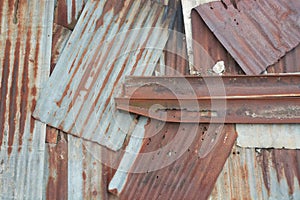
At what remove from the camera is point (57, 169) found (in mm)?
3035

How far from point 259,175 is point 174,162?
0.67 metres

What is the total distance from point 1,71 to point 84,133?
0.85 meters

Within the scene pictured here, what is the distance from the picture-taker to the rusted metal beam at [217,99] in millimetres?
3037

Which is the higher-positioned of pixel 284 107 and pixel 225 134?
pixel 284 107

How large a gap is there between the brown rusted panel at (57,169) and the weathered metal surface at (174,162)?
0.37m

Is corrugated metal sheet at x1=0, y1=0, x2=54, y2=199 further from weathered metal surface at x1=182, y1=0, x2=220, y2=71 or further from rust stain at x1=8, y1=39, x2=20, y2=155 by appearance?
weathered metal surface at x1=182, y1=0, x2=220, y2=71

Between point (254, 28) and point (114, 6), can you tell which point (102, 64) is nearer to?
point (114, 6)

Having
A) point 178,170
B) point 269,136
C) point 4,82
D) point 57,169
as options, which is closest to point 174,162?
point 178,170

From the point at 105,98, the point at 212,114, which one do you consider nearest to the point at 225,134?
the point at 212,114

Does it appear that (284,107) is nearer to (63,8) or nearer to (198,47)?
(198,47)

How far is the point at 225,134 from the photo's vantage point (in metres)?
3.07

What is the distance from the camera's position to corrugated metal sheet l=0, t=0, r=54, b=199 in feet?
9.76

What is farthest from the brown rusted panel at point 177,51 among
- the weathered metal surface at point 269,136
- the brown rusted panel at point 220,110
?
the weathered metal surface at point 269,136

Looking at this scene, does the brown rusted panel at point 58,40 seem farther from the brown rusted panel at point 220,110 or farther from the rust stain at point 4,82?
the brown rusted panel at point 220,110
